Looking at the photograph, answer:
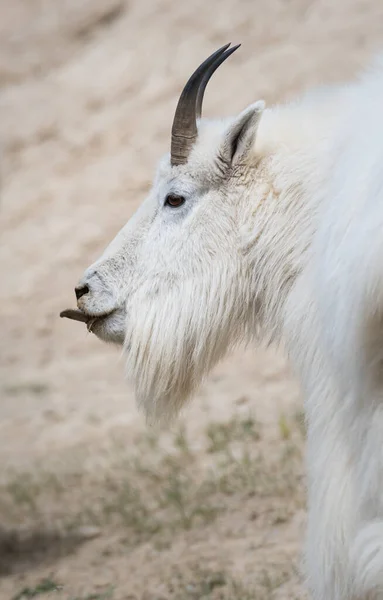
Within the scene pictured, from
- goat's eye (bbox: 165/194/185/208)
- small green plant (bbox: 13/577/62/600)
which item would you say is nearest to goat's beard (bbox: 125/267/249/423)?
goat's eye (bbox: 165/194/185/208)

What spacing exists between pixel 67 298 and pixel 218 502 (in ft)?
12.1

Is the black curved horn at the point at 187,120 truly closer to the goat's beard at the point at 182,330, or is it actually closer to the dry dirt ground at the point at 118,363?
the goat's beard at the point at 182,330

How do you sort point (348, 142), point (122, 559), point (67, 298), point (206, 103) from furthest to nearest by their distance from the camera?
1. point (206, 103)
2. point (67, 298)
3. point (122, 559)
4. point (348, 142)

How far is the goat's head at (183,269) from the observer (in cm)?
360

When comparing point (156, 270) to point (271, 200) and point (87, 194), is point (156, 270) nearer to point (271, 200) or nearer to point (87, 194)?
point (271, 200)

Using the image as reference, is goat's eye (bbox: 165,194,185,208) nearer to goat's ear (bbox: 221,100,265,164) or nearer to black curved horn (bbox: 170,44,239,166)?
black curved horn (bbox: 170,44,239,166)

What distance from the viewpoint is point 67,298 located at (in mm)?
8977

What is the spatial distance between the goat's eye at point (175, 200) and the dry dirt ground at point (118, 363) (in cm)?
104

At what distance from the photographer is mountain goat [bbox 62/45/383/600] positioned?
9.46ft

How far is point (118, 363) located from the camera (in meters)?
7.80

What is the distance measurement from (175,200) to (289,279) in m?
0.58

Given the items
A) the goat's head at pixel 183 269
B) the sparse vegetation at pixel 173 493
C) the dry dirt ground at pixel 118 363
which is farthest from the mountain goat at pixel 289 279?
the sparse vegetation at pixel 173 493

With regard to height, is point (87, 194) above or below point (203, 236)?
above

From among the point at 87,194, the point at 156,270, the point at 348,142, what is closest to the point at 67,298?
the point at 87,194
